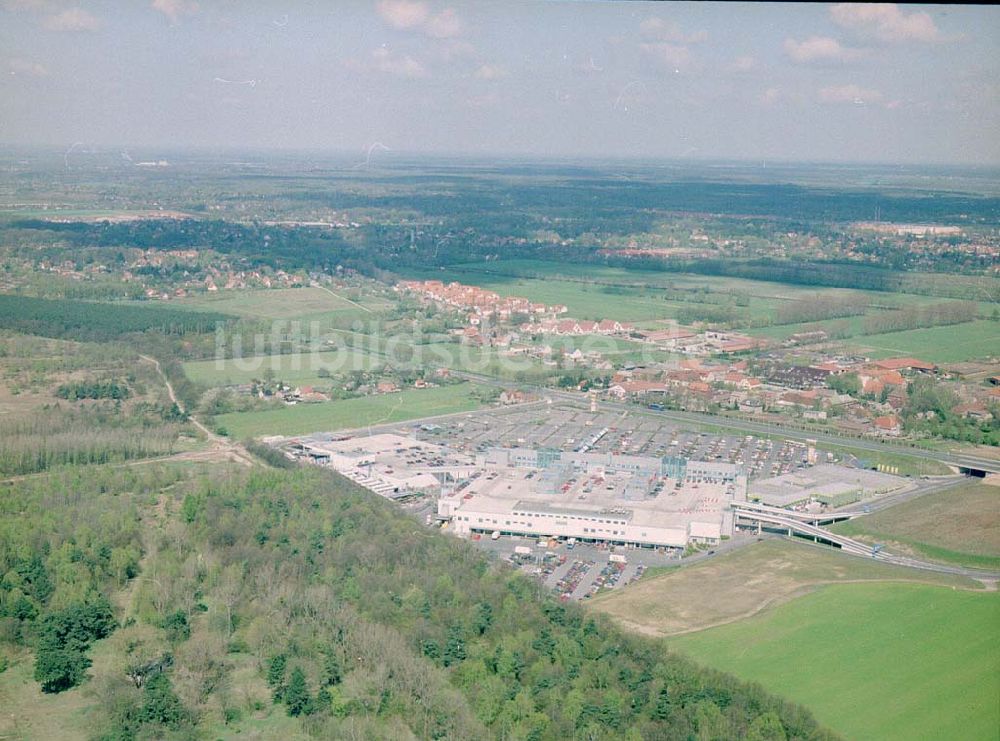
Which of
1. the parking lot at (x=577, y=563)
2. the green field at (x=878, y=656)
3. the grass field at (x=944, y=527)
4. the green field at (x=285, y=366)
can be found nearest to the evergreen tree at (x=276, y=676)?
the parking lot at (x=577, y=563)

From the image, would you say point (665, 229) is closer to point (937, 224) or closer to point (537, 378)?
point (937, 224)

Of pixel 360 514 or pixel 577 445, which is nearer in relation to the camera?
pixel 360 514

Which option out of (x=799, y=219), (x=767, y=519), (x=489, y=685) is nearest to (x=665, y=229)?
(x=799, y=219)

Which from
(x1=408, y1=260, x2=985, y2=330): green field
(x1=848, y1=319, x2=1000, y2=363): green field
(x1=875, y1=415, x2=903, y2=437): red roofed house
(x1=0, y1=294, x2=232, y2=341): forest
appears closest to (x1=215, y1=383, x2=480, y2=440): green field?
(x1=0, y1=294, x2=232, y2=341): forest

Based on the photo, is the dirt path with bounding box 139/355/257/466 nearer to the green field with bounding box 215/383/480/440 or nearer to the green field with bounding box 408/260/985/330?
the green field with bounding box 215/383/480/440

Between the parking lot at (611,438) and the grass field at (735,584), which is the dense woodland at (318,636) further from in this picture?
the parking lot at (611,438)

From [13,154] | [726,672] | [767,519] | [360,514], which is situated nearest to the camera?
[726,672]
